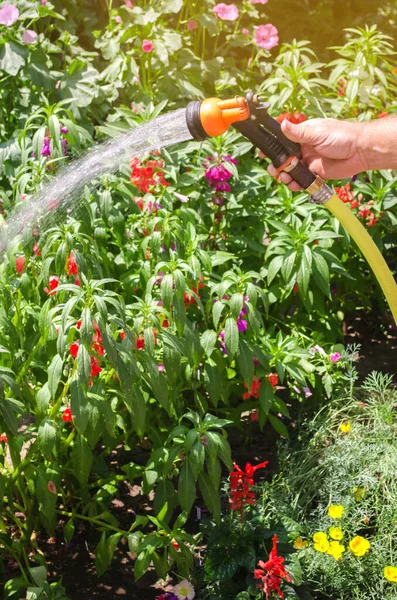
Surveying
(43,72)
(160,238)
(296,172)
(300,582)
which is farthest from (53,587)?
(43,72)

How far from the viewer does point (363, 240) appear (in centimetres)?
206

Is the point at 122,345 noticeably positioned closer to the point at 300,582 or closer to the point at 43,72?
the point at 300,582

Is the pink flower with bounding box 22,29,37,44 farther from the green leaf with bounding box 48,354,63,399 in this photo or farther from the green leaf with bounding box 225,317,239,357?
the green leaf with bounding box 48,354,63,399

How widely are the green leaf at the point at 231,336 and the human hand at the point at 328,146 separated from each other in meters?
0.51

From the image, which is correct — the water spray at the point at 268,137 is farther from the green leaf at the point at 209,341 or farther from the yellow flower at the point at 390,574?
the yellow flower at the point at 390,574

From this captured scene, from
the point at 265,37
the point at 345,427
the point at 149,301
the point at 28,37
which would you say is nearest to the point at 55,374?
the point at 149,301

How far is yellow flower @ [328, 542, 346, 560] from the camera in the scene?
2.37 m

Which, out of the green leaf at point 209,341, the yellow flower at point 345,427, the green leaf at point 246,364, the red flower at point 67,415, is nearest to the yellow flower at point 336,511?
the yellow flower at point 345,427

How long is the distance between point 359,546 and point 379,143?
1080 millimetres

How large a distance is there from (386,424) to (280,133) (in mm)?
1166

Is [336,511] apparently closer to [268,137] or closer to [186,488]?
[186,488]

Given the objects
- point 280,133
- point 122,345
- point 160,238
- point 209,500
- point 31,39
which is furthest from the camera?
point 31,39

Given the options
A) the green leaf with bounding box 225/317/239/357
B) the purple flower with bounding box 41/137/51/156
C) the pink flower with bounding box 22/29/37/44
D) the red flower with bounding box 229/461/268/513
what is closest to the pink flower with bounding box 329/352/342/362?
the green leaf with bounding box 225/317/239/357

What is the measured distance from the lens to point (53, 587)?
2.37 meters
